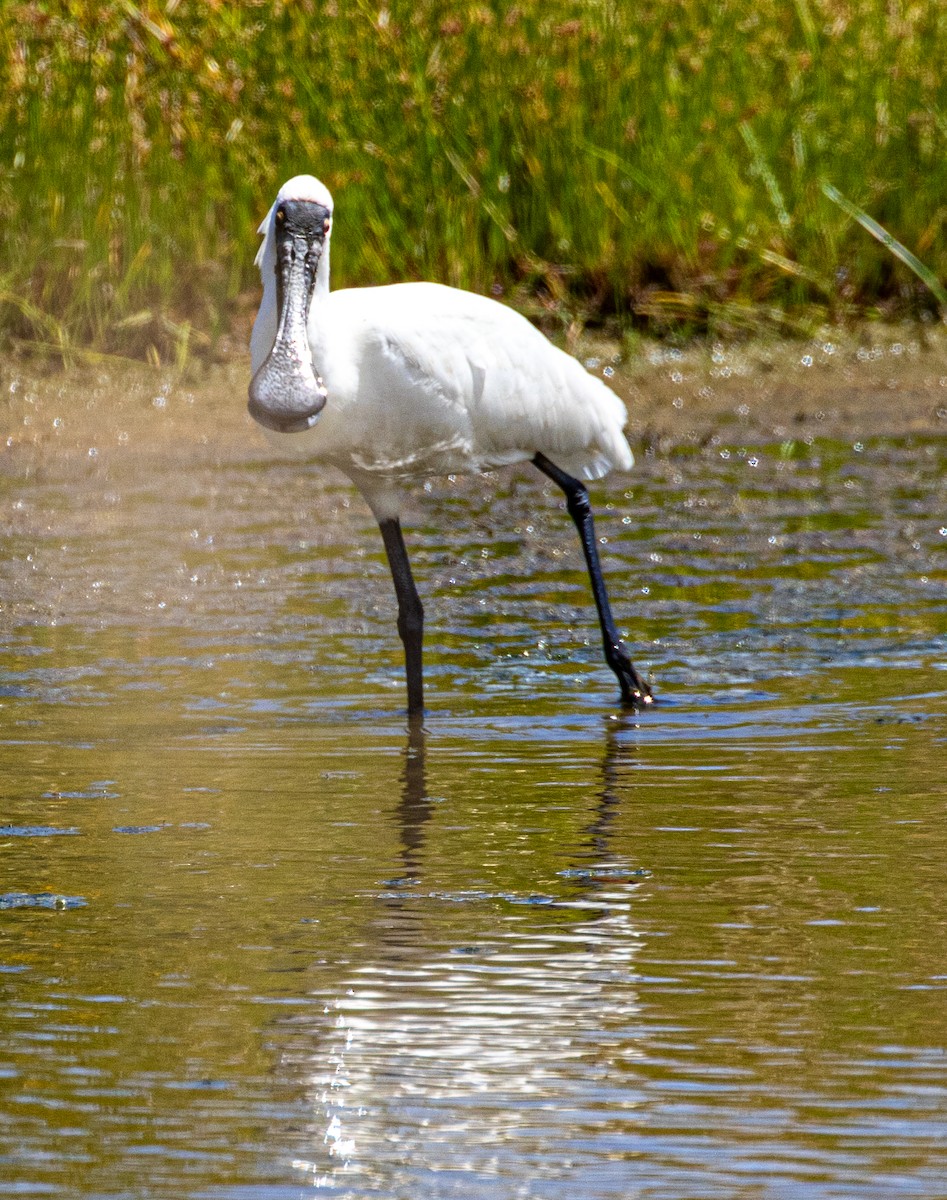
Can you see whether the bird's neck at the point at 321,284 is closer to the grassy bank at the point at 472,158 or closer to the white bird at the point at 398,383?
the white bird at the point at 398,383

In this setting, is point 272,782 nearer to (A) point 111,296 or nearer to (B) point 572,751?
(B) point 572,751

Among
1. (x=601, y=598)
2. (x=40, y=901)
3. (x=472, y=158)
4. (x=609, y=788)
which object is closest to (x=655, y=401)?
(x=472, y=158)

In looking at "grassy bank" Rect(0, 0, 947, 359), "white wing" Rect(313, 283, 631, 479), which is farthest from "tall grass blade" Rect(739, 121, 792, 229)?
"white wing" Rect(313, 283, 631, 479)

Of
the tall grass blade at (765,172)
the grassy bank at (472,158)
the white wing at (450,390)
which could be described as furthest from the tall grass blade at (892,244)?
the white wing at (450,390)

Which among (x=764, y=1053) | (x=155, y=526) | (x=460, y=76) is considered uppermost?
(x=460, y=76)

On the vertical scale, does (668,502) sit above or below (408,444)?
below

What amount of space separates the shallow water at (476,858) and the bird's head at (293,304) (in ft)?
2.08

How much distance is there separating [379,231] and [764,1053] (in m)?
6.79

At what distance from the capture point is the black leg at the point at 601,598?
5.33 meters

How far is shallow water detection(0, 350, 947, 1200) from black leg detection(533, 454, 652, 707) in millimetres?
91

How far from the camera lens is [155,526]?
291 inches

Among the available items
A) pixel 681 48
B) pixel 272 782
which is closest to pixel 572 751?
pixel 272 782

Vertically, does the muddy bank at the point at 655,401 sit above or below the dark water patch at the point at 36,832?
below

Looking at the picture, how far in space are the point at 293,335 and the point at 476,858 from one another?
5.51 feet
